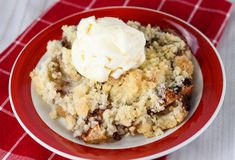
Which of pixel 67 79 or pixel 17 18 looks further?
pixel 17 18

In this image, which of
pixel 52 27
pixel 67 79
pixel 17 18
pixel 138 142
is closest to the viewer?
pixel 138 142

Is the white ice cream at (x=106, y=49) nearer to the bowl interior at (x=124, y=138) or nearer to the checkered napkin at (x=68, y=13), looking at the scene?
the bowl interior at (x=124, y=138)

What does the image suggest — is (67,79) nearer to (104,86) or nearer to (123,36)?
(104,86)

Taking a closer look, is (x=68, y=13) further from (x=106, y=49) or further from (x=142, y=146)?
(x=142, y=146)

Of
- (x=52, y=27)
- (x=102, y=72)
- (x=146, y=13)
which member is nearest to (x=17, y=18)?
(x=52, y=27)

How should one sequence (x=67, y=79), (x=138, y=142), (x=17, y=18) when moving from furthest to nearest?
1. (x=17, y=18)
2. (x=67, y=79)
3. (x=138, y=142)

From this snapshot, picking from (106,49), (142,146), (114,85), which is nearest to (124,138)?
(142,146)
